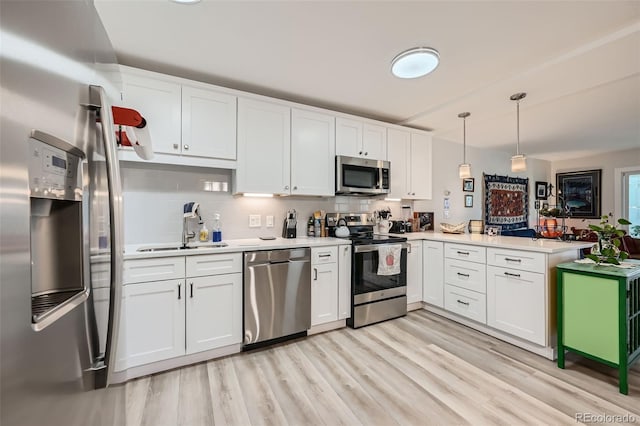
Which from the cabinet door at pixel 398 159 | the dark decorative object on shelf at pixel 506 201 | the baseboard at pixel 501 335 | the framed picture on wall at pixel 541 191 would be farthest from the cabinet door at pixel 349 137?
the framed picture on wall at pixel 541 191

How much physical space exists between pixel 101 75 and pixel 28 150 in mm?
465

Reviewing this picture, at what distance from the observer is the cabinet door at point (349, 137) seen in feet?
10.7

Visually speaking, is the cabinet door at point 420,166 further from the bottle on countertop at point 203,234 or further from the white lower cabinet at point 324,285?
the bottle on countertop at point 203,234

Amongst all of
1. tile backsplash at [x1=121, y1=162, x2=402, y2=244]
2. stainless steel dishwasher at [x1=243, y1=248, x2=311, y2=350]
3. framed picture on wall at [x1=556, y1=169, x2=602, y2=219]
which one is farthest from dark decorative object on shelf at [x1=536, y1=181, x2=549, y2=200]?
stainless steel dishwasher at [x1=243, y1=248, x2=311, y2=350]

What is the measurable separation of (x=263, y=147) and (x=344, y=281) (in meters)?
1.59

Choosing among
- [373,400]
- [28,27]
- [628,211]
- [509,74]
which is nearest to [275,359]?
[373,400]

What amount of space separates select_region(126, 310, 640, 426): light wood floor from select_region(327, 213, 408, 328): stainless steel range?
1.40 feet

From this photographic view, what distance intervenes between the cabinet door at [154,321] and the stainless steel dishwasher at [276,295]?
52 cm

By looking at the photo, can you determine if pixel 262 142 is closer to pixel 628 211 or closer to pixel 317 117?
pixel 317 117

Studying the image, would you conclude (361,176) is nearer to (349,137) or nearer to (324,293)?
(349,137)

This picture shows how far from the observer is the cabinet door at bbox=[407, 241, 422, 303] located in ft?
11.3

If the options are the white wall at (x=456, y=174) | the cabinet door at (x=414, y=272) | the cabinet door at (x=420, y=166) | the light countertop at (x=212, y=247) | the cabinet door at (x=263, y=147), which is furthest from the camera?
the white wall at (x=456, y=174)

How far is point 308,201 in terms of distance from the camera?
341 centimetres

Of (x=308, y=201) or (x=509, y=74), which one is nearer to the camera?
(x=509, y=74)
